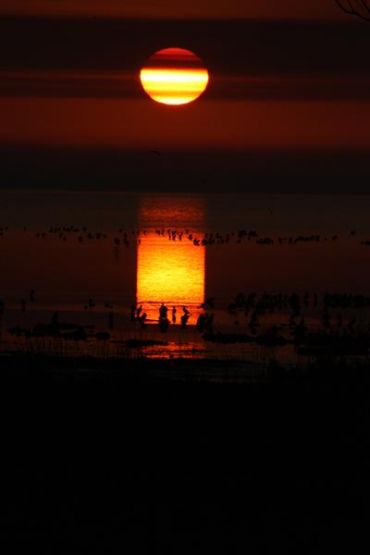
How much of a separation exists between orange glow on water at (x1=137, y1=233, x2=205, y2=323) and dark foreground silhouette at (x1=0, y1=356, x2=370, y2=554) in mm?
15055

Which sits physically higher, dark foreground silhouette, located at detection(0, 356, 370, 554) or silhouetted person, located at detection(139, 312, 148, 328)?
silhouetted person, located at detection(139, 312, 148, 328)

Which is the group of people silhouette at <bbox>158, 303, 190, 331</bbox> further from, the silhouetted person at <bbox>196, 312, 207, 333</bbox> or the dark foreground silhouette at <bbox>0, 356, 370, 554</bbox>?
the dark foreground silhouette at <bbox>0, 356, 370, 554</bbox>

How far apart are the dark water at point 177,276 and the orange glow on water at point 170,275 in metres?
0.04

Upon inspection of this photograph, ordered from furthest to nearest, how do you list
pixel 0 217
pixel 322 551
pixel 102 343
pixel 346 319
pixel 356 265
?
pixel 0 217, pixel 356 265, pixel 346 319, pixel 102 343, pixel 322 551

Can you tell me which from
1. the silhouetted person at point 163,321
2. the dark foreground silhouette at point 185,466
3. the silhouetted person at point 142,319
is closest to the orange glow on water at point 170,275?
the silhouetted person at point 163,321

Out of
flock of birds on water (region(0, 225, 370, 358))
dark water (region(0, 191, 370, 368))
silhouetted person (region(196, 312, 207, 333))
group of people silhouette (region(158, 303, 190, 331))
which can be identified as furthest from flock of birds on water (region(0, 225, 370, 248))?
silhouetted person (region(196, 312, 207, 333))

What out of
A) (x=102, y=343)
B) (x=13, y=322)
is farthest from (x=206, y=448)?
(x=13, y=322)

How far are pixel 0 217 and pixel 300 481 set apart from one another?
80894mm

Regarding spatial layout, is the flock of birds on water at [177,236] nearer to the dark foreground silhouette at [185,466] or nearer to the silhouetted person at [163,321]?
the silhouetted person at [163,321]

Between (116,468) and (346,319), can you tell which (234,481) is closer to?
(116,468)

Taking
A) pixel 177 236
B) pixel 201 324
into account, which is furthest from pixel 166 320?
pixel 177 236

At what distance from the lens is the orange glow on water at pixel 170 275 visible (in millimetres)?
31797

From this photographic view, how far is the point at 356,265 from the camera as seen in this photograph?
46.0 meters

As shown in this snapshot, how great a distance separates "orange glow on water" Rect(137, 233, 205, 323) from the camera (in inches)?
1252
